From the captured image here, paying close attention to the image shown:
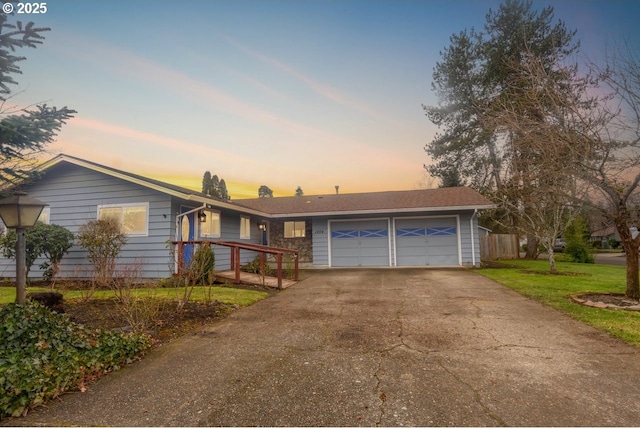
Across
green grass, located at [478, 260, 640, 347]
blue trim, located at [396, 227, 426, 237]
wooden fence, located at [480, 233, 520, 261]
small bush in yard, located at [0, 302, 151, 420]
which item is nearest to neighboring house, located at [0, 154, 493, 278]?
blue trim, located at [396, 227, 426, 237]

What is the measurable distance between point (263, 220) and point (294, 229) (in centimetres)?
169

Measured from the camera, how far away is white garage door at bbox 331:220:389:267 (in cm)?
1505

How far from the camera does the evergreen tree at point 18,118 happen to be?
5.19m

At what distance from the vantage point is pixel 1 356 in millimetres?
3139

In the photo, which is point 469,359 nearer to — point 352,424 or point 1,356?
point 352,424

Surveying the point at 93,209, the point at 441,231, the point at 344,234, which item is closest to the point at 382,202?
the point at 344,234

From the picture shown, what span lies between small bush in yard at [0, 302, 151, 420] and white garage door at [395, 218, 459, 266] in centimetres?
1233

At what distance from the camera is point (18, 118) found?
539 cm

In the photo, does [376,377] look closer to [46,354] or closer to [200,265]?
[46,354]

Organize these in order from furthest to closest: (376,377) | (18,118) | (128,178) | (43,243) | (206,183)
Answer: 1. (206,183)
2. (128,178)
3. (43,243)
4. (18,118)
5. (376,377)

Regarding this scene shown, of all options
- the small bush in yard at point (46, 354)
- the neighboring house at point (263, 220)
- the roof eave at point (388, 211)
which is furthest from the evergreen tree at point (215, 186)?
the small bush in yard at point (46, 354)

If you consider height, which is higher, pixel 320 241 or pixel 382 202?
pixel 382 202

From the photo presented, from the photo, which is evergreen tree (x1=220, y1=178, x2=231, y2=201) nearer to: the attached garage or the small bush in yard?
the attached garage

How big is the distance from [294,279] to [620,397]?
8996 mm
